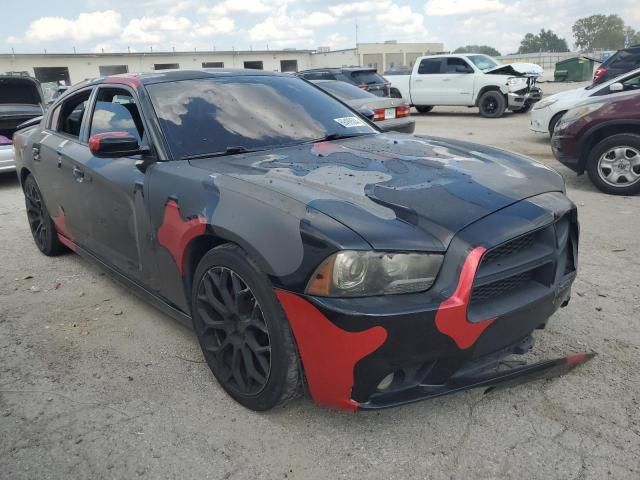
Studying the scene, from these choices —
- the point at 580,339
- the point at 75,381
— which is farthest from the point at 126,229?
the point at 580,339

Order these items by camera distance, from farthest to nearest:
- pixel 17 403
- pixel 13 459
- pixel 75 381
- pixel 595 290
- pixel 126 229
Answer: pixel 595 290 → pixel 126 229 → pixel 75 381 → pixel 17 403 → pixel 13 459

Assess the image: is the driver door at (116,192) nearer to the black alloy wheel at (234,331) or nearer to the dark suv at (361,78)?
the black alloy wheel at (234,331)

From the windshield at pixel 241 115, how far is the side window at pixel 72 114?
1.09 m

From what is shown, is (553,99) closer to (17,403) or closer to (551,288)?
(551,288)

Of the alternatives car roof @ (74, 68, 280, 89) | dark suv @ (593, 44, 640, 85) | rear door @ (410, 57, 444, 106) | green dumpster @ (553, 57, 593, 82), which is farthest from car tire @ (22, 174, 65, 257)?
green dumpster @ (553, 57, 593, 82)

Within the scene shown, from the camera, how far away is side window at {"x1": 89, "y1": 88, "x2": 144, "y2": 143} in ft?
11.0

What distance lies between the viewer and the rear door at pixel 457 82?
1606 centimetres

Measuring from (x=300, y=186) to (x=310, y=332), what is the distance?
2.18 ft

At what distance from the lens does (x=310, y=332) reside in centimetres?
219

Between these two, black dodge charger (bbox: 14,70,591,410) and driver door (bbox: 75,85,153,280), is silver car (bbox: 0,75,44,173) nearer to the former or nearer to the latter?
driver door (bbox: 75,85,153,280)

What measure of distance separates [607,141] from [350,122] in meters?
4.02

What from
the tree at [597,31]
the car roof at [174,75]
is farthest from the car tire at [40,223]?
the tree at [597,31]

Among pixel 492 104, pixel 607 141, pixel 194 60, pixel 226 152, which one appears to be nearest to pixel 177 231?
pixel 226 152

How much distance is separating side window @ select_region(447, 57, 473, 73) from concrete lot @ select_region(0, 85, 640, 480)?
1357cm
